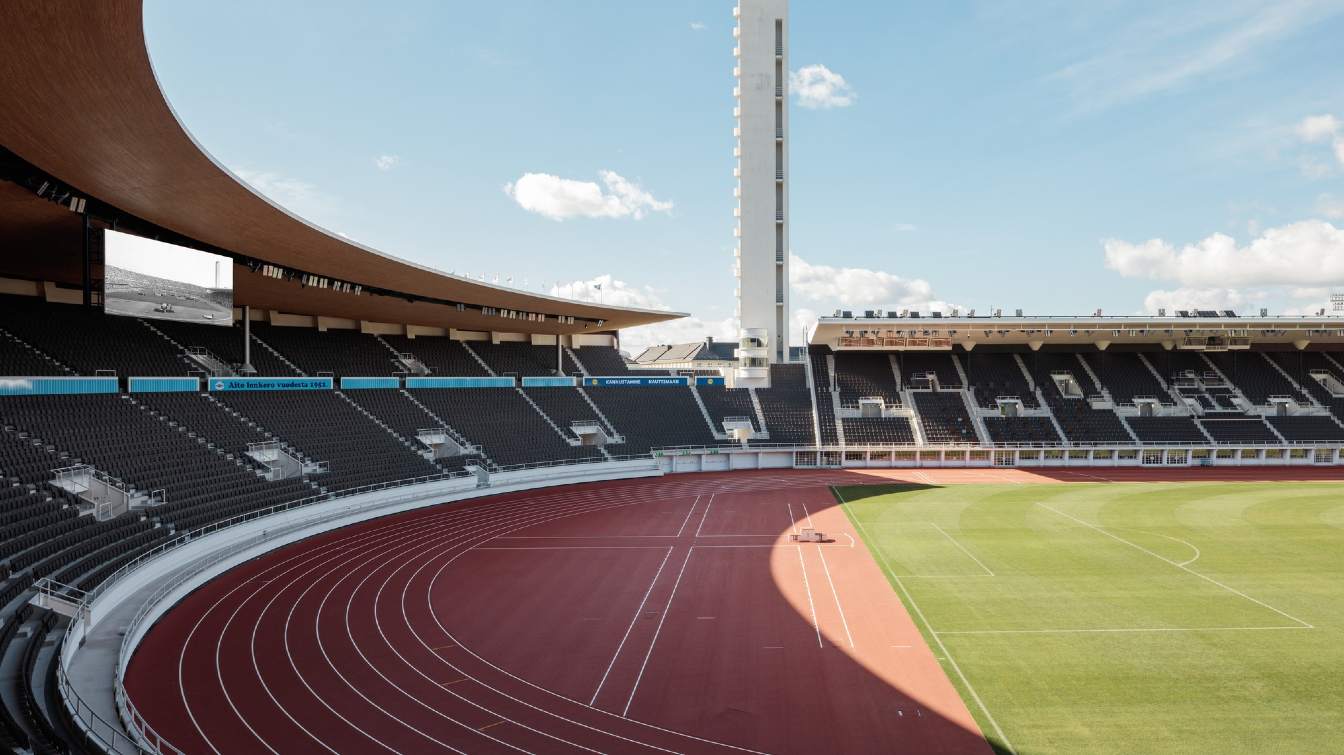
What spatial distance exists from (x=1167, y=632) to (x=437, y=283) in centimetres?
2777

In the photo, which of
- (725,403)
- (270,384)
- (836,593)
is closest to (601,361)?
(725,403)

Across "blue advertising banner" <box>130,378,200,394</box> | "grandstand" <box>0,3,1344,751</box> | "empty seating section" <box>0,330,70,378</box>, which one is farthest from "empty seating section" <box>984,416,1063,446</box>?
"empty seating section" <box>0,330,70,378</box>

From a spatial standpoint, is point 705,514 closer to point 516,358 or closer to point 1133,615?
point 1133,615

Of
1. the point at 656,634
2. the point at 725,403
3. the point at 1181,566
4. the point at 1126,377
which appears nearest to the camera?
the point at 656,634

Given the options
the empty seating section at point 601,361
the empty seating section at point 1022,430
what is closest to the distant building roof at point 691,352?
the empty seating section at point 601,361

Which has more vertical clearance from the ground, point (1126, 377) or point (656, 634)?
point (1126, 377)

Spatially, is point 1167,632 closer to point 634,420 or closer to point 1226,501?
point 1226,501

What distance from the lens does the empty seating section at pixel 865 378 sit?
45969mm

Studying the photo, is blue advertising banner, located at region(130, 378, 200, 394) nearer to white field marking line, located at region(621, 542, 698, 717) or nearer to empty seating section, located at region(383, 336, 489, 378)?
empty seating section, located at region(383, 336, 489, 378)

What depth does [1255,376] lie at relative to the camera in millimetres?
46250

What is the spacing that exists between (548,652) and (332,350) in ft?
95.7

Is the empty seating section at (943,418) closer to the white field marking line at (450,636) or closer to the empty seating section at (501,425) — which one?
the empty seating section at (501,425)

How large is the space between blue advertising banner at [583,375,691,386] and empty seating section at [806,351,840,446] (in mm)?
6261

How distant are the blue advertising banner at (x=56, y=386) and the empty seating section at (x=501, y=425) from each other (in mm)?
13905
